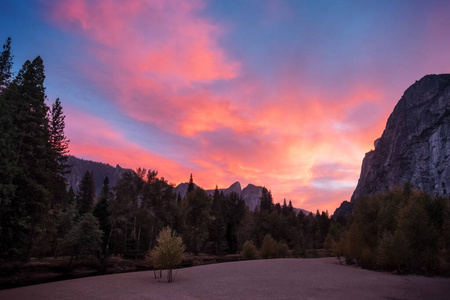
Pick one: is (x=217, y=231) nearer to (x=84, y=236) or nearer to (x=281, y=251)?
(x=281, y=251)

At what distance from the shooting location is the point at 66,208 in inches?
2219

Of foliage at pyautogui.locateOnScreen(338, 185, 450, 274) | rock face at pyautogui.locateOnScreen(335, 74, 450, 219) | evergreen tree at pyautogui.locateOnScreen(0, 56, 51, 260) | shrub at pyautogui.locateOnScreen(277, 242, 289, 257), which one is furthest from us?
rock face at pyautogui.locateOnScreen(335, 74, 450, 219)

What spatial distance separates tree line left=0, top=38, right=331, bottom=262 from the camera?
2823 centimetres

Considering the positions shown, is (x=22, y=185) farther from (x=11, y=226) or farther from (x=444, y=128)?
(x=444, y=128)

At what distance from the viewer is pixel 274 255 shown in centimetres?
6462

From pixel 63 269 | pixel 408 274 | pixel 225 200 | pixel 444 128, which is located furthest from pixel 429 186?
pixel 63 269

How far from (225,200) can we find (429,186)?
14106 cm

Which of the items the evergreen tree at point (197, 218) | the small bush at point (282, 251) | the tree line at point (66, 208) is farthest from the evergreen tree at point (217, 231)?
the small bush at point (282, 251)

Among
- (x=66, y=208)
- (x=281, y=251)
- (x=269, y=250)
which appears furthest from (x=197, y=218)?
(x=66, y=208)

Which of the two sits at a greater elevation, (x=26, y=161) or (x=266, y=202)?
(x=266, y=202)

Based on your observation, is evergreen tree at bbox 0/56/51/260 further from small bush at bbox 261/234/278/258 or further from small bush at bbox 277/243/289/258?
small bush at bbox 277/243/289/258

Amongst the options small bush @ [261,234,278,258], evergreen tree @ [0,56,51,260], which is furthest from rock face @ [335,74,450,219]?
evergreen tree @ [0,56,51,260]

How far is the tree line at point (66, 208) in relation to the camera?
2823cm

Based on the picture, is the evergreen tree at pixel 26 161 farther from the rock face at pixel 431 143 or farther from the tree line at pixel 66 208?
the rock face at pixel 431 143
